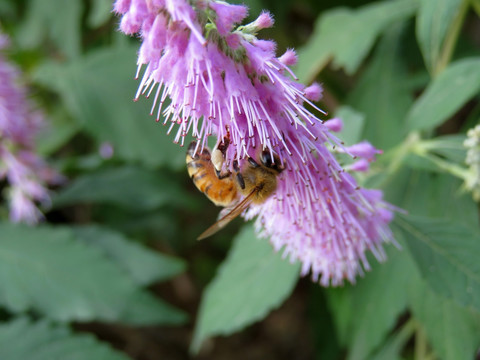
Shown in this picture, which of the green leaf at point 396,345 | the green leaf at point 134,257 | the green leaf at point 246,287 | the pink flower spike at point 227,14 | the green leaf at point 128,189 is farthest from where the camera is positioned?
the green leaf at point 128,189

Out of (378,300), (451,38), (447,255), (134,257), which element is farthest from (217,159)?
(134,257)

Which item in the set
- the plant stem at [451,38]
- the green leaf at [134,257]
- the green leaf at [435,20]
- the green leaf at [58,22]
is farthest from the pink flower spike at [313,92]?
the green leaf at [58,22]

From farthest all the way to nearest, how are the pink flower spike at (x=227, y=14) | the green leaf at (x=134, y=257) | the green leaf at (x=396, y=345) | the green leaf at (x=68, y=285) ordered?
the green leaf at (x=134, y=257) < the green leaf at (x=68, y=285) < the green leaf at (x=396, y=345) < the pink flower spike at (x=227, y=14)

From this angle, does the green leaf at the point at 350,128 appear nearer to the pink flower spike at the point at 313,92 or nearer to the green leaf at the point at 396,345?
the pink flower spike at the point at 313,92

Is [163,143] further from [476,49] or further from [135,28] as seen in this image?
[135,28]

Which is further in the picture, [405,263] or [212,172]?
[405,263]

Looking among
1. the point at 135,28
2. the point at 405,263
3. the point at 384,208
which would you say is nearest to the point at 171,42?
the point at 135,28

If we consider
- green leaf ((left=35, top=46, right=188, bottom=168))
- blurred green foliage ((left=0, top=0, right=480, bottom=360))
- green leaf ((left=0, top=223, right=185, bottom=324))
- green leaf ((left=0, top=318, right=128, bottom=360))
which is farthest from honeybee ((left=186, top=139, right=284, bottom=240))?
green leaf ((left=35, top=46, right=188, bottom=168))
